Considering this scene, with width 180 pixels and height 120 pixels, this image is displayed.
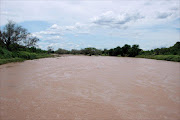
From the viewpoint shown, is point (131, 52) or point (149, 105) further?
point (131, 52)

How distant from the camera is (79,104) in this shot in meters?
4.61

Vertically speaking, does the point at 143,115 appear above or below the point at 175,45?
below

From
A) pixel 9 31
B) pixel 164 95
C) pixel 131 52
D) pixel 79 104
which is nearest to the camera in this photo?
pixel 79 104

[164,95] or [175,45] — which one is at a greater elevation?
[175,45]

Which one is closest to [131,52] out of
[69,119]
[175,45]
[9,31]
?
[175,45]

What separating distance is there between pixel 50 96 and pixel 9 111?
1546mm

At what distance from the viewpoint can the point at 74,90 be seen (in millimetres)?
6160

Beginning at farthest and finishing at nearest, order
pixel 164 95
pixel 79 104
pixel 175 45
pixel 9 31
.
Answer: pixel 175 45 < pixel 9 31 < pixel 164 95 < pixel 79 104

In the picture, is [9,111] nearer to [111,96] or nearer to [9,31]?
[111,96]

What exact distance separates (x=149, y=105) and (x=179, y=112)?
0.81m

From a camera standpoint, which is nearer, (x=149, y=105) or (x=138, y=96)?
(x=149, y=105)

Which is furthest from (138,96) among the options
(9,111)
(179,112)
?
(9,111)

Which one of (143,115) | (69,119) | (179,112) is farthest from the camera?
(179,112)

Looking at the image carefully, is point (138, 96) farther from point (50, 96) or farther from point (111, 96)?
point (50, 96)
